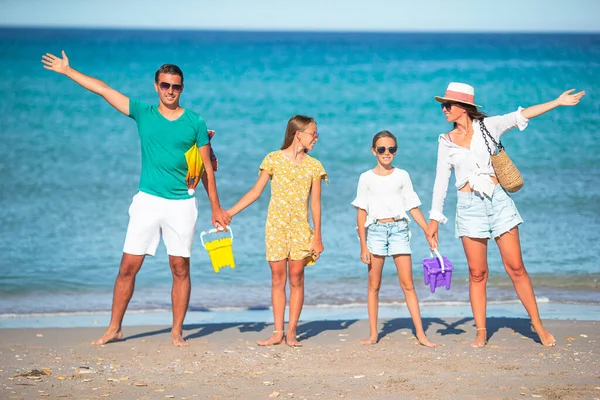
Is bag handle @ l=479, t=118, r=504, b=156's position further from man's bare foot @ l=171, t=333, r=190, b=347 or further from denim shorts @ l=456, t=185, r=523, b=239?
man's bare foot @ l=171, t=333, r=190, b=347

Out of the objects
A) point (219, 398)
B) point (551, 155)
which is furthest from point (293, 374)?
point (551, 155)

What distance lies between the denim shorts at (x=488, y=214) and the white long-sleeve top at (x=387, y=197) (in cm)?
42

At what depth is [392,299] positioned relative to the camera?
356 inches

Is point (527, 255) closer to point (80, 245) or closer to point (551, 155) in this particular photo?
point (80, 245)

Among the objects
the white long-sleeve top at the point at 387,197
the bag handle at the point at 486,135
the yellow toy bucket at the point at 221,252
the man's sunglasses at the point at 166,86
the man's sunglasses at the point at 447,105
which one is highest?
the man's sunglasses at the point at 166,86

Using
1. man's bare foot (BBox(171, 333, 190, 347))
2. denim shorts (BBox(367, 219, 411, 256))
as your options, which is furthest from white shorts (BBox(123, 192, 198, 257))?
denim shorts (BBox(367, 219, 411, 256))

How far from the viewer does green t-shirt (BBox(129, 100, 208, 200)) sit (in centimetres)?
692

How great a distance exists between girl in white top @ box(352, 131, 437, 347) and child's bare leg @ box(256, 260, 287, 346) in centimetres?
59

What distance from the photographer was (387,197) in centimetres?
717

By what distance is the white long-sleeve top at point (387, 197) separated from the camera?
7152mm

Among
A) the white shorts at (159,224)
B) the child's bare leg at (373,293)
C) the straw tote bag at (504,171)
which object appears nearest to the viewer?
the straw tote bag at (504,171)

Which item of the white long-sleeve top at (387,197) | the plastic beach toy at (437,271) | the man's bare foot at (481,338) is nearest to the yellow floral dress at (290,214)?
the white long-sleeve top at (387,197)

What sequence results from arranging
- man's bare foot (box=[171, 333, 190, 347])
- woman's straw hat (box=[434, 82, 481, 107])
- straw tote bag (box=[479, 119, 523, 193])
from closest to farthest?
1. straw tote bag (box=[479, 119, 523, 193])
2. woman's straw hat (box=[434, 82, 481, 107])
3. man's bare foot (box=[171, 333, 190, 347])

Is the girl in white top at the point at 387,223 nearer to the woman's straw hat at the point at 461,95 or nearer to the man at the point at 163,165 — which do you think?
the woman's straw hat at the point at 461,95
